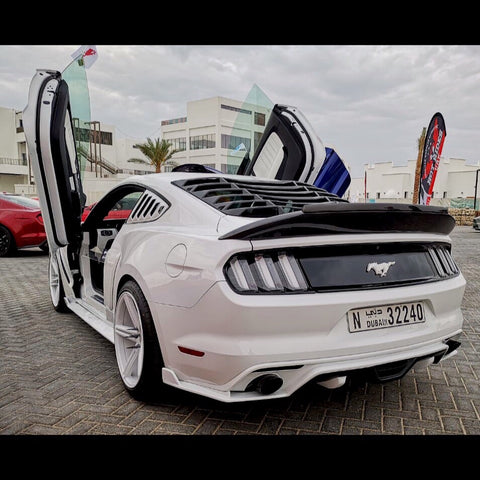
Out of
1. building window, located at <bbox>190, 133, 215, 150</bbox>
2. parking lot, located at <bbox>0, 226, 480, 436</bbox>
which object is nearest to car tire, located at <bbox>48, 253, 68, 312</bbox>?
parking lot, located at <bbox>0, 226, 480, 436</bbox>

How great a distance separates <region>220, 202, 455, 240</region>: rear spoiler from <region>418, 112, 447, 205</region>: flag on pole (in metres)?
11.7

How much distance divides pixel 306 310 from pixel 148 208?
1.46 m

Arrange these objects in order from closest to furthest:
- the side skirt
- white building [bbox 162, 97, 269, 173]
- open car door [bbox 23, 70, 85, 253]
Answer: the side skirt < open car door [bbox 23, 70, 85, 253] < white building [bbox 162, 97, 269, 173]

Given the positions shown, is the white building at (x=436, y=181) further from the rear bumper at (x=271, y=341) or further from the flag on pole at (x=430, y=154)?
the rear bumper at (x=271, y=341)

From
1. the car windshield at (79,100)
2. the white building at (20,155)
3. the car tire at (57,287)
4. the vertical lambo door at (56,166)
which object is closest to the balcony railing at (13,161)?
the white building at (20,155)

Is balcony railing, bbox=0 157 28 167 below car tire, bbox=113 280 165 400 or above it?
above

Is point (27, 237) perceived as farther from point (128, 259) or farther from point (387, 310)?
point (387, 310)

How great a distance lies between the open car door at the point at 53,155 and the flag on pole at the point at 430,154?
37.5ft

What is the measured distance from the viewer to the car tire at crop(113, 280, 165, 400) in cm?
249

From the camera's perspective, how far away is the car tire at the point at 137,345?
8.18ft

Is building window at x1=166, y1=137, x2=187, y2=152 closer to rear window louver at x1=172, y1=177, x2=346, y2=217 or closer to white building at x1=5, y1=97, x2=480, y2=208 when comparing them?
white building at x1=5, y1=97, x2=480, y2=208

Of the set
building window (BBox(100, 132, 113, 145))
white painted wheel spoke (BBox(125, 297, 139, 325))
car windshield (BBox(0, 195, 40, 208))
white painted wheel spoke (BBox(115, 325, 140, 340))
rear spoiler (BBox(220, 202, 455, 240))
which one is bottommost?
white painted wheel spoke (BBox(115, 325, 140, 340))

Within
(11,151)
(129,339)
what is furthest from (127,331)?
(11,151)
